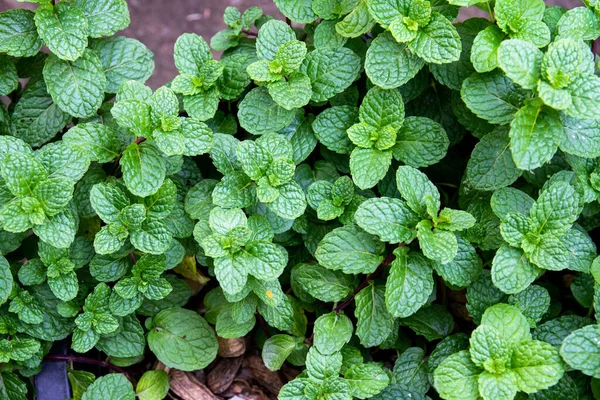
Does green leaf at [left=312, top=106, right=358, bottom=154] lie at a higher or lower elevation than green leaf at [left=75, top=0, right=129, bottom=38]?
lower

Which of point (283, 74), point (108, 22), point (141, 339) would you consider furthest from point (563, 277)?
point (108, 22)

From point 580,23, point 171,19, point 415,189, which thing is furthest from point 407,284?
point 171,19

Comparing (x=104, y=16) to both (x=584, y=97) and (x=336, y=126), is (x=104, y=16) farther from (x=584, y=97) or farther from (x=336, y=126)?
(x=584, y=97)

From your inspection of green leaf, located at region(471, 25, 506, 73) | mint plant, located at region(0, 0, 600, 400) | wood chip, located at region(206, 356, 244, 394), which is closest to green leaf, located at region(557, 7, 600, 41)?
mint plant, located at region(0, 0, 600, 400)

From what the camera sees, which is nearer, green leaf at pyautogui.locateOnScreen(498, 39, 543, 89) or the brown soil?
green leaf at pyautogui.locateOnScreen(498, 39, 543, 89)

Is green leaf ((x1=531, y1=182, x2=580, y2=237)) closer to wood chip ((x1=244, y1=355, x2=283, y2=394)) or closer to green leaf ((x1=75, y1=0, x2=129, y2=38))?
wood chip ((x1=244, y1=355, x2=283, y2=394))

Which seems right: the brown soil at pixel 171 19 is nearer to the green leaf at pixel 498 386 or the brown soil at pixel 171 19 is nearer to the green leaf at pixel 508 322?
the green leaf at pixel 508 322

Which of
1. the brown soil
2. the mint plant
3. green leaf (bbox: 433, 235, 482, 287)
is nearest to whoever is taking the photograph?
the mint plant
